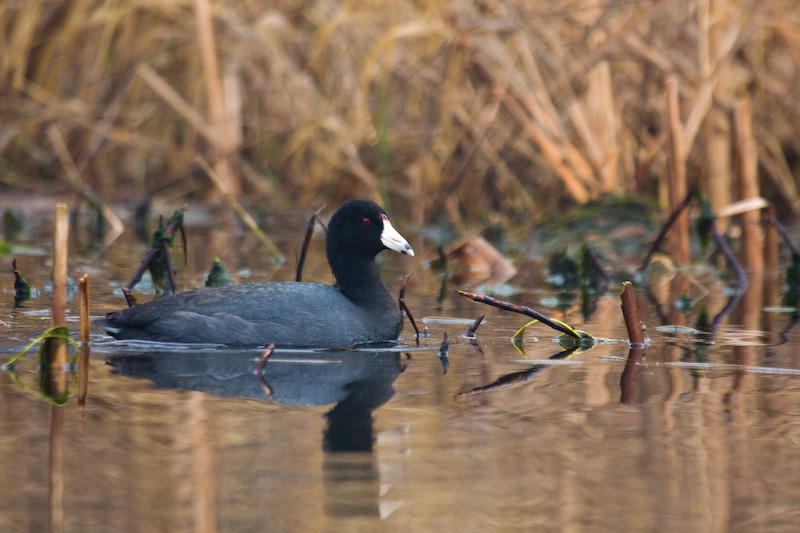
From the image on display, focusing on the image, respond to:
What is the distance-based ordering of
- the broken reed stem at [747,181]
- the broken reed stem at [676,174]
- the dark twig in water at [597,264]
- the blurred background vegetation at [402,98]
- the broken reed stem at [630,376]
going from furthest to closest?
1. the blurred background vegetation at [402,98]
2. the broken reed stem at [747,181]
3. the broken reed stem at [676,174]
4. the dark twig in water at [597,264]
5. the broken reed stem at [630,376]

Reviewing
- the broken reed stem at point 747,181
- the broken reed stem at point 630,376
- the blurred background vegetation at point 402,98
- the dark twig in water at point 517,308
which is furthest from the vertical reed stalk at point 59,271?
the broken reed stem at point 747,181

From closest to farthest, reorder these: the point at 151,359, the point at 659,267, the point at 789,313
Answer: the point at 151,359 < the point at 789,313 < the point at 659,267

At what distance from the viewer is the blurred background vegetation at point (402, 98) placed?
7.67 meters

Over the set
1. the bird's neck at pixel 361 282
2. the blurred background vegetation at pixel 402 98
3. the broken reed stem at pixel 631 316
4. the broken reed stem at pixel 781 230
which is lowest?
the broken reed stem at pixel 631 316

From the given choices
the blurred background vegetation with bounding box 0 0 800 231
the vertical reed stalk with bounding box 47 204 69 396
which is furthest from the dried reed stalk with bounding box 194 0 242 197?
the vertical reed stalk with bounding box 47 204 69 396

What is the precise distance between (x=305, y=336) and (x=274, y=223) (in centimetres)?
527

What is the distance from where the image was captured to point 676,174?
649 centimetres

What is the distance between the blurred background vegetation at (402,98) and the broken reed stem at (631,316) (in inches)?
97.8

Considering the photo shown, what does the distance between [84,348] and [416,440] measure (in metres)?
1.61

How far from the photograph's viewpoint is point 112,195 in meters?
10.3

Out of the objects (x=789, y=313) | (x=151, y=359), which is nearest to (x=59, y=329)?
(x=151, y=359)

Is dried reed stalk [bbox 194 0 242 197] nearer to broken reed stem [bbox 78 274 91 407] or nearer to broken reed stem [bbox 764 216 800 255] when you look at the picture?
broken reed stem [bbox 764 216 800 255]

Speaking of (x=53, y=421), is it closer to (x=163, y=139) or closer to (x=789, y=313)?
(x=789, y=313)

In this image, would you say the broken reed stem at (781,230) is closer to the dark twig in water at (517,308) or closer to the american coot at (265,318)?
the dark twig in water at (517,308)
